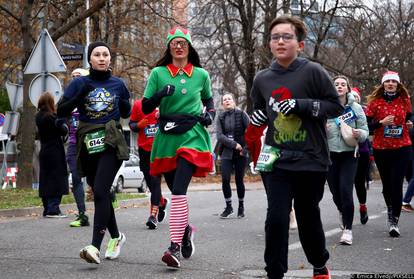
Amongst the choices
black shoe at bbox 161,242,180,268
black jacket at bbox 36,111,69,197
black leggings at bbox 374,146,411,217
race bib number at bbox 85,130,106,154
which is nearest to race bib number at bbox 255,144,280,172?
black shoe at bbox 161,242,180,268

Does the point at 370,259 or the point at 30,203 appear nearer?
the point at 370,259

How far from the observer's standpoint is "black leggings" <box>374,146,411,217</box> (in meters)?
8.92

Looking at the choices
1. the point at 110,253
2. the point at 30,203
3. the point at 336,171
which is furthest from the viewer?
the point at 30,203

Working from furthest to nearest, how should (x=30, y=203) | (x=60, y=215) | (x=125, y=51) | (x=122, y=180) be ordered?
(x=125, y=51), (x=122, y=180), (x=30, y=203), (x=60, y=215)

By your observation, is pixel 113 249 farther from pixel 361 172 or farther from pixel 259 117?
pixel 361 172

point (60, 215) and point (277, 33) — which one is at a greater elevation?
point (277, 33)

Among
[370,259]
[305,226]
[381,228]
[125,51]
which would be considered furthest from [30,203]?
[125,51]

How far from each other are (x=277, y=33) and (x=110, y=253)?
2738 millimetres

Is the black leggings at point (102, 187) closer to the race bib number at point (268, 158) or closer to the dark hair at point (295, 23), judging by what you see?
the race bib number at point (268, 158)

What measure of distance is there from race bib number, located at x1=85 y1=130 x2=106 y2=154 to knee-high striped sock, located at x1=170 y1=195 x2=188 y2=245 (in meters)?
0.81

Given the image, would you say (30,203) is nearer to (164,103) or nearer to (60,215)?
(60,215)

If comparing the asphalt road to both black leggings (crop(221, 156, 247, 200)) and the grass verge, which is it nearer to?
black leggings (crop(221, 156, 247, 200))

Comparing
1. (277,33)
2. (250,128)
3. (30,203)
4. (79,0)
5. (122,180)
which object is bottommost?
(122,180)

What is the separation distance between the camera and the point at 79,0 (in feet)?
63.0
